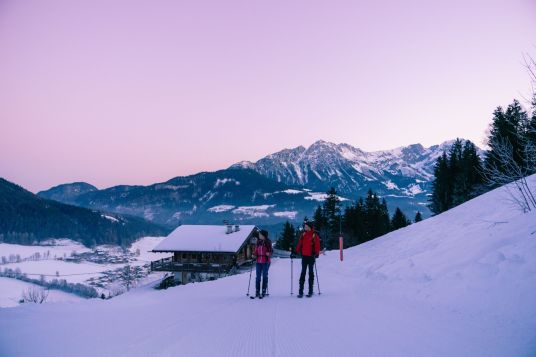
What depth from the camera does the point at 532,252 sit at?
6973 millimetres

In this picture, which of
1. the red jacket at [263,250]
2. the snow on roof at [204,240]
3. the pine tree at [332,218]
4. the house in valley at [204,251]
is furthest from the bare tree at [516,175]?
the pine tree at [332,218]

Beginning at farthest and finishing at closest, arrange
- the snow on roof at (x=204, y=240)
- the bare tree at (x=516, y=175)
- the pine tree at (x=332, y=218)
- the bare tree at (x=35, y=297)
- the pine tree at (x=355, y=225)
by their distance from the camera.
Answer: the pine tree at (x=332, y=218) → the pine tree at (x=355, y=225) → the snow on roof at (x=204, y=240) → the bare tree at (x=35, y=297) → the bare tree at (x=516, y=175)

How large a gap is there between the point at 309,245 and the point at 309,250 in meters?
0.14

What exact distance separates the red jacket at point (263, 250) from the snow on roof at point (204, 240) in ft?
99.1

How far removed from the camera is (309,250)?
9953 mm

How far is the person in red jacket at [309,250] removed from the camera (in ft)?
32.5

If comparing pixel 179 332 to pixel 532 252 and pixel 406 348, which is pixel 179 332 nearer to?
pixel 406 348

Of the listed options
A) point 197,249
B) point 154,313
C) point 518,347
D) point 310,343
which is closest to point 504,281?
point 518,347

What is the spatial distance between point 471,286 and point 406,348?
10.0 feet

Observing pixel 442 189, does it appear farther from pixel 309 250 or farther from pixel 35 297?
pixel 35 297

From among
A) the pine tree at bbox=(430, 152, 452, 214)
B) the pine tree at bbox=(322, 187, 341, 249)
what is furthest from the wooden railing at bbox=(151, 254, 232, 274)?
the pine tree at bbox=(430, 152, 452, 214)

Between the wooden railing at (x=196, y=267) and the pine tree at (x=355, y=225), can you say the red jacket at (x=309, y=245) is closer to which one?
the wooden railing at (x=196, y=267)

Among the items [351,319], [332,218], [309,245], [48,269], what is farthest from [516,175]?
[48,269]

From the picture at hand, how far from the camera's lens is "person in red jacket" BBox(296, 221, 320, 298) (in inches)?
390
